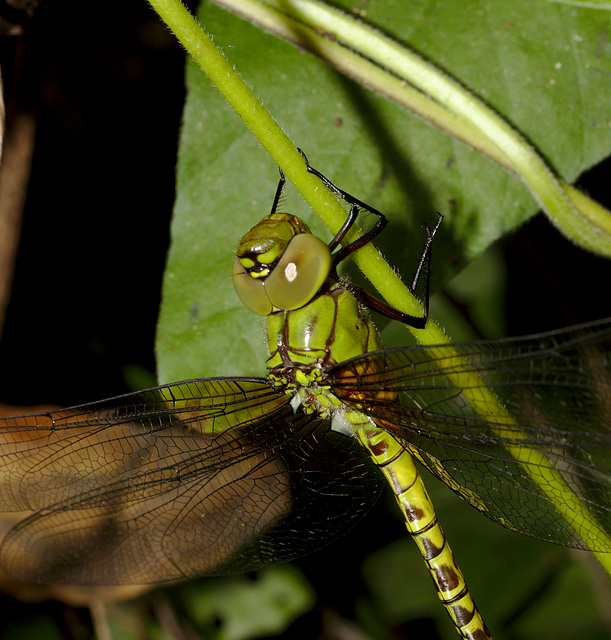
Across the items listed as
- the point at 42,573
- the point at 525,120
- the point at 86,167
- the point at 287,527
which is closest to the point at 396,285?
the point at 525,120

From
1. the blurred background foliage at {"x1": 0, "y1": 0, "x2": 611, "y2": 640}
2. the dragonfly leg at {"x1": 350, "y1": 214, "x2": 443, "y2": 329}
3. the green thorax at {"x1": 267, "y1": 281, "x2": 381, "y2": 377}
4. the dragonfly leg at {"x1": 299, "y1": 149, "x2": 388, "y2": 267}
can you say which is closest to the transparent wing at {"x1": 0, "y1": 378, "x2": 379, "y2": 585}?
the green thorax at {"x1": 267, "y1": 281, "x2": 381, "y2": 377}

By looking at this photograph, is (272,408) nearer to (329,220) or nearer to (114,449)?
(114,449)

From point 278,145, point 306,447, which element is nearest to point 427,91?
point 278,145

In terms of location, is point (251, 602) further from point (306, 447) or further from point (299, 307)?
point (299, 307)

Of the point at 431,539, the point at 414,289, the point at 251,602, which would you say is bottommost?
the point at 431,539

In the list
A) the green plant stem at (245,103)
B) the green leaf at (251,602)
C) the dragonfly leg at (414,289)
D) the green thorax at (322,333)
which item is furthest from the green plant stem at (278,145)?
the green leaf at (251,602)

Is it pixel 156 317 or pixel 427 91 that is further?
pixel 156 317

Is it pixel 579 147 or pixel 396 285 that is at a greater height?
pixel 579 147
